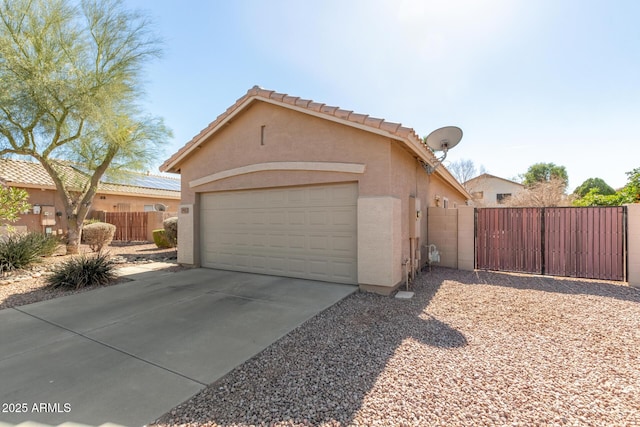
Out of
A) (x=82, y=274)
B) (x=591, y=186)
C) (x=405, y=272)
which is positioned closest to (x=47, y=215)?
(x=82, y=274)

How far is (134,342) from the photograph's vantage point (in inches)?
167

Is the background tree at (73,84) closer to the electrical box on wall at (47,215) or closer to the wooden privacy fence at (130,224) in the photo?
the electrical box on wall at (47,215)

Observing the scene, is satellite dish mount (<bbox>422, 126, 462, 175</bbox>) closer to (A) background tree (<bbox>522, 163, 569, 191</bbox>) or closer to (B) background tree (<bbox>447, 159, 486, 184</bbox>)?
(B) background tree (<bbox>447, 159, 486, 184</bbox>)

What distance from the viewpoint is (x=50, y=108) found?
415 inches

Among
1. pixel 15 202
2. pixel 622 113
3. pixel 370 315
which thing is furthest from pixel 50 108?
pixel 622 113

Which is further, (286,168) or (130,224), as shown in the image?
(130,224)

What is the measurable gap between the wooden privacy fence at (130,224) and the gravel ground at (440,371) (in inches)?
659

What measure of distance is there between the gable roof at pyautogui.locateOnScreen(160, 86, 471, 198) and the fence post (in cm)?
484

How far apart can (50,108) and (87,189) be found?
12.0 ft

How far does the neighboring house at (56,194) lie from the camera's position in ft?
47.0

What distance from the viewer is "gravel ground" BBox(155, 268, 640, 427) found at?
8.86 feet

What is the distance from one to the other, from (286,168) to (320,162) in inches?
39.8

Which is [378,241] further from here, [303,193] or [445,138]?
[445,138]

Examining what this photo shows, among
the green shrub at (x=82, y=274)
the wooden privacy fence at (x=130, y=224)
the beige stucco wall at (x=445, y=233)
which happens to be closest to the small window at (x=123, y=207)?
the wooden privacy fence at (x=130, y=224)
